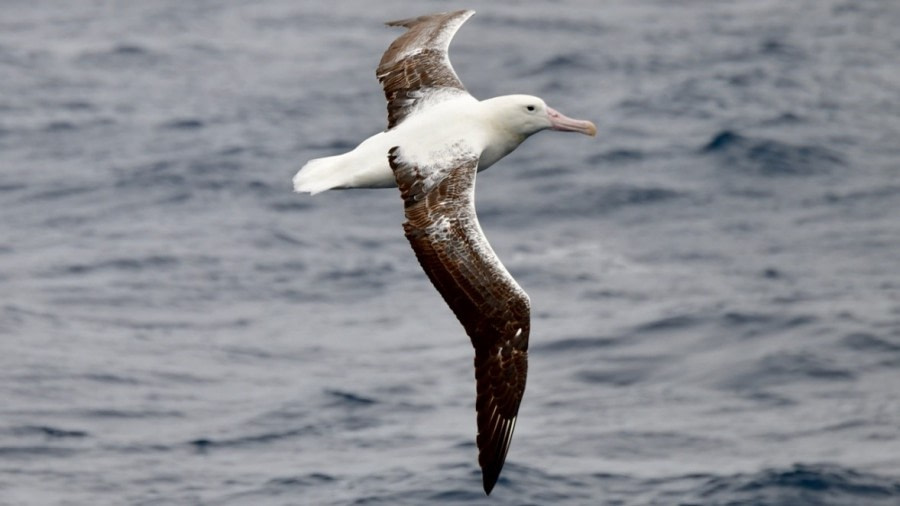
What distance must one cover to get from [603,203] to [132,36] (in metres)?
10.0

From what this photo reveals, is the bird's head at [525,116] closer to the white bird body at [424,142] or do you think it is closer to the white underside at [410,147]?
the white bird body at [424,142]

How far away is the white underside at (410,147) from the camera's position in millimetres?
12023

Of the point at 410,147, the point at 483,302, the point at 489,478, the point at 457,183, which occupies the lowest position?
the point at 489,478

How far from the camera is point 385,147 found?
39.8ft

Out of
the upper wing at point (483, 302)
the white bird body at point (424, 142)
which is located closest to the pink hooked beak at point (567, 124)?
the white bird body at point (424, 142)

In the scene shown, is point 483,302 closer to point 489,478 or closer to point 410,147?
point 489,478

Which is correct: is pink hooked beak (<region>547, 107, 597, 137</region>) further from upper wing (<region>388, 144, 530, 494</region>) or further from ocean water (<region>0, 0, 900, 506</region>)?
ocean water (<region>0, 0, 900, 506</region>)

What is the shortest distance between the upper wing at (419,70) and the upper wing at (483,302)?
160 cm

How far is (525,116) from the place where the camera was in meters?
12.4

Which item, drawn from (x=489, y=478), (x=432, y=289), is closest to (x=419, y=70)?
(x=489, y=478)

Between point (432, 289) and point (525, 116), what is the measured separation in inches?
315

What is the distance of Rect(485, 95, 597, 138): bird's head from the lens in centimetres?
1227

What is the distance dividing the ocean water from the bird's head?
418cm

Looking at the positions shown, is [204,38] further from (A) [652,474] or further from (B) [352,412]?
(A) [652,474]
